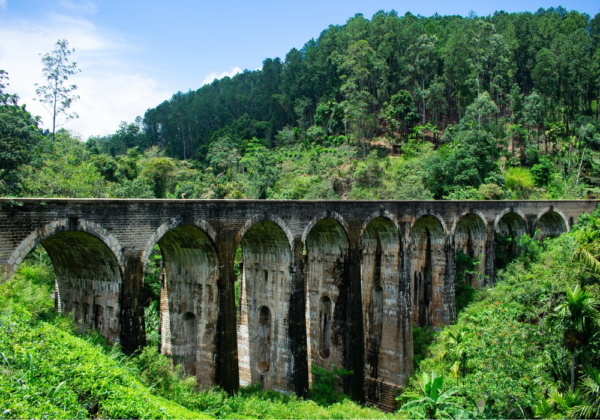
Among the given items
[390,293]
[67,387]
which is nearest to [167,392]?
[67,387]

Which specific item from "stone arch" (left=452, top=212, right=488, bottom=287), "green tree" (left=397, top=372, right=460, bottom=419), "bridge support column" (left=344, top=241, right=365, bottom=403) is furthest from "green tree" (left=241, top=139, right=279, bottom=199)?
"green tree" (left=397, top=372, right=460, bottom=419)

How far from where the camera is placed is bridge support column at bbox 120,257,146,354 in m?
11.5

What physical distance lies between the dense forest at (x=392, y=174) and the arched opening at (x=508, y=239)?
693 millimetres

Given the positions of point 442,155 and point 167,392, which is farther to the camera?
point 442,155

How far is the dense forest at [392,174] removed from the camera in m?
10.9

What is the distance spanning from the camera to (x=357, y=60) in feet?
188

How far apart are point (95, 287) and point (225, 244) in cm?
406

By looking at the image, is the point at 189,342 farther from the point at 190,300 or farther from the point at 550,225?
the point at 550,225

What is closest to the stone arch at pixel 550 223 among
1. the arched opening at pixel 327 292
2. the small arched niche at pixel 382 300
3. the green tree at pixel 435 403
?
the small arched niche at pixel 382 300

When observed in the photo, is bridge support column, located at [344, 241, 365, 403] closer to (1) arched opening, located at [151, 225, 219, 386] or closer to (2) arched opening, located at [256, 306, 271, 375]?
(2) arched opening, located at [256, 306, 271, 375]

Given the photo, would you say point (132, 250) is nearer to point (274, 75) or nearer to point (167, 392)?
point (167, 392)

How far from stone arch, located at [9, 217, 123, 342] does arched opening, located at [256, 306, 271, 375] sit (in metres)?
6.84

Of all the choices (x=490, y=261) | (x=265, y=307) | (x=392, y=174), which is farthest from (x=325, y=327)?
(x=392, y=174)

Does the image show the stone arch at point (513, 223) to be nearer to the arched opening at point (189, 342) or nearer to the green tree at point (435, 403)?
the green tree at point (435, 403)
